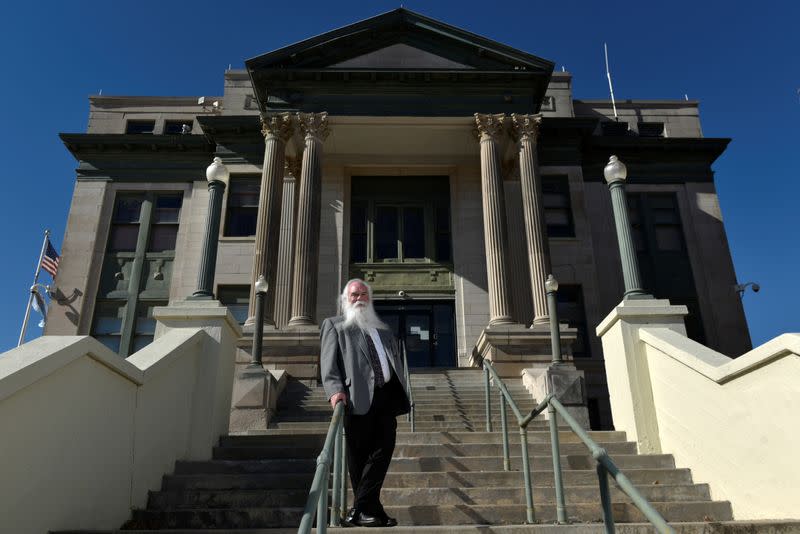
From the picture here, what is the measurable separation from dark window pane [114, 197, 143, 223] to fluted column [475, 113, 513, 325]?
1262cm

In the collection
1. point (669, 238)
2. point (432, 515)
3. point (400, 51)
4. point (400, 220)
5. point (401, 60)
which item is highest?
point (400, 51)

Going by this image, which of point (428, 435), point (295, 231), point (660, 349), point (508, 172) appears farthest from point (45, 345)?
point (508, 172)

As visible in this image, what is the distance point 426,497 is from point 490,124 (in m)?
15.1

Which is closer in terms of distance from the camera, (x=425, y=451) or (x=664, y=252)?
(x=425, y=451)

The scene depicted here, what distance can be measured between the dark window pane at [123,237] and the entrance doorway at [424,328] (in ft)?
29.7

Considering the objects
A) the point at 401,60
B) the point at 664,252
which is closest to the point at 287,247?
the point at 401,60

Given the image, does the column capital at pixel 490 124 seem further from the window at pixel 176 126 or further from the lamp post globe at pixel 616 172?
the window at pixel 176 126

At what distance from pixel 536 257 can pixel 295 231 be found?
703cm

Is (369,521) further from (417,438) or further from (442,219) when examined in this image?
(442,219)

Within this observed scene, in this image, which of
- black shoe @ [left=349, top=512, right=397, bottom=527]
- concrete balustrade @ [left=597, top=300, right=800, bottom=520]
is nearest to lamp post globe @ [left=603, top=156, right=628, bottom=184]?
concrete balustrade @ [left=597, top=300, right=800, bottom=520]

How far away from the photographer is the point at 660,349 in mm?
7270

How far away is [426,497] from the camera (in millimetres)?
6074

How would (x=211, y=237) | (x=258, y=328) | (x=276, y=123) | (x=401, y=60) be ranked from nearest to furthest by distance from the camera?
(x=211, y=237) → (x=258, y=328) → (x=276, y=123) → (x=401, y=60)

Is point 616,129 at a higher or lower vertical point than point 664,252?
higher
